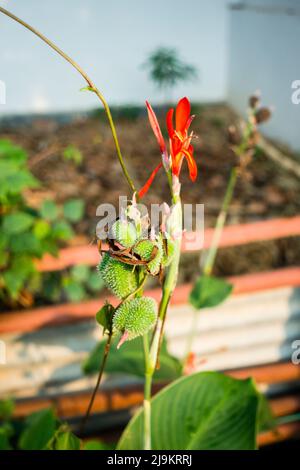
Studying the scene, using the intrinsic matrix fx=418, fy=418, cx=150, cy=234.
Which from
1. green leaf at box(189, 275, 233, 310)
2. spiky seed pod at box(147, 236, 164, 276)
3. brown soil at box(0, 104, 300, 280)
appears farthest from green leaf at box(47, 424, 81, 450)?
brown soil at box(0, 104, 300, 280)

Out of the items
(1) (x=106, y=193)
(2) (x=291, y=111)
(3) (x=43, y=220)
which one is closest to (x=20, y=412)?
(3) (x=43, y=220)

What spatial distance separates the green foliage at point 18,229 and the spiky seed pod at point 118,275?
1.88 feet

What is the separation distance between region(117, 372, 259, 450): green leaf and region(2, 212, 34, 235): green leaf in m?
0.47

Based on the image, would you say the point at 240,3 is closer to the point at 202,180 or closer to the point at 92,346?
the point at 202,180

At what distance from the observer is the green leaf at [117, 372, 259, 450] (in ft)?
1.84

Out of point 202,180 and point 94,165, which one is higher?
point 94,165

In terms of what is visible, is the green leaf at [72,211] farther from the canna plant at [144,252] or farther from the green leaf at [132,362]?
the canna plant at [144,252]

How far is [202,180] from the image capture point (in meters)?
2.11

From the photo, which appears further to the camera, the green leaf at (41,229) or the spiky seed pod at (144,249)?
the green leaf at (41,229)

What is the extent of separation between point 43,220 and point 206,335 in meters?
0.52

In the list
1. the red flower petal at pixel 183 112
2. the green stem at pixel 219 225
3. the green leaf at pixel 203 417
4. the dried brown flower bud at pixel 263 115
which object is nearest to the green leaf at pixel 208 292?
the green stem at pixel 219 225

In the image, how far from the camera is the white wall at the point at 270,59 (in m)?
2.36

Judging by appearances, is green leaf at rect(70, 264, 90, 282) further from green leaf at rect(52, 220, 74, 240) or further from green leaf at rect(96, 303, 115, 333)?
green leaf at rect(96, 303, 115, 333)

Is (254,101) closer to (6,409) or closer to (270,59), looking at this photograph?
(6,409)
